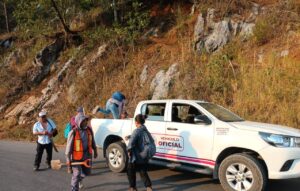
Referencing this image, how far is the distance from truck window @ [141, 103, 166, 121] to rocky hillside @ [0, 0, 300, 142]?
5124mm

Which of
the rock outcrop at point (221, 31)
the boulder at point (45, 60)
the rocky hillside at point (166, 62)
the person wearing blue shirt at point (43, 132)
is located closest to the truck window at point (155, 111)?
the person wearing blue shirt at point (43, 132)

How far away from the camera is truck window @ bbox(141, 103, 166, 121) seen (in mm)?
9600

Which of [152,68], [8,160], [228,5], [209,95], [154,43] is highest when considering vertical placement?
[228,5]

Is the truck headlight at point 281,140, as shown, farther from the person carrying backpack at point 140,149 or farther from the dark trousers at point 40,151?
the dark trousers at point 40,151

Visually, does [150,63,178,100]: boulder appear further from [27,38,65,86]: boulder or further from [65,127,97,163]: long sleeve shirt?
[65,127,97,163]: long sleeve shirt

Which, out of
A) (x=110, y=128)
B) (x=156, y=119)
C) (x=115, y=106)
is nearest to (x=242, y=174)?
(x=156, y=119)

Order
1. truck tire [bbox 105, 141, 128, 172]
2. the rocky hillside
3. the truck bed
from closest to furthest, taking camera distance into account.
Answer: truck tire [bbox 105, 141, 128, 172] < the truck bed < the rocky hillside

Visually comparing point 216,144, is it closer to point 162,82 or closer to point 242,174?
point 242,174

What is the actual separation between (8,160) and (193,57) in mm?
9196

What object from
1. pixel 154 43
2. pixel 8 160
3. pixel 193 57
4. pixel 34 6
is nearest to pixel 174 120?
pixel 8 160

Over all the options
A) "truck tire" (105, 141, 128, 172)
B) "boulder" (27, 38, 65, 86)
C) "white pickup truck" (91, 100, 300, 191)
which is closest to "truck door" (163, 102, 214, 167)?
"white pickup truck" (91, 100, 300, 191)

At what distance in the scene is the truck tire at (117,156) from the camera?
1001 centimetres

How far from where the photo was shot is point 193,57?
1808cm

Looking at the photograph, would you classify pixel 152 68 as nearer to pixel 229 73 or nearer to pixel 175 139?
pixel 229 73
